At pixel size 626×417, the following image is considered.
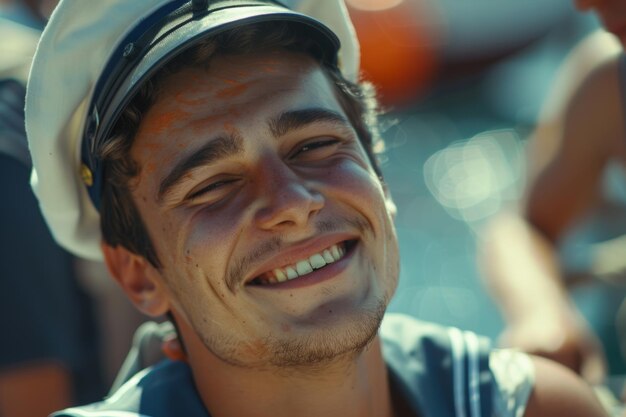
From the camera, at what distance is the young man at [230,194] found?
1436 mm

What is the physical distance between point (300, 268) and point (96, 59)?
520mm

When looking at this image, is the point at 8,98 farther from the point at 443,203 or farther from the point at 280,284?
the point at 443,203

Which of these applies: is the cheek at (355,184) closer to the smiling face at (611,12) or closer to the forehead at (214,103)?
the forehead at (214,103)

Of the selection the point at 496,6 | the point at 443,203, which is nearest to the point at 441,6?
the point at 496,6

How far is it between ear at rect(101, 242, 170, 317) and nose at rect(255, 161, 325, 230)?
29 centimetres

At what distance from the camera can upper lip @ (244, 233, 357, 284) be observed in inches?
56.4

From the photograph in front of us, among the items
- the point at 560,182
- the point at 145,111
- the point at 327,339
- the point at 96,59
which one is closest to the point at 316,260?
the point at 327,339

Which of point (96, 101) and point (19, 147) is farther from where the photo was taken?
point (19, 147)

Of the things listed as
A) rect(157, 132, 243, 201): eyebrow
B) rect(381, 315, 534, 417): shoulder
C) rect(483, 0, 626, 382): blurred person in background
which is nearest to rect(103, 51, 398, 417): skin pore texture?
rect(157, 132, 243, 201): eyebrow

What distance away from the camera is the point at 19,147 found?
7.18 ft

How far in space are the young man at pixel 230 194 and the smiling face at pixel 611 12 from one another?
0.69m

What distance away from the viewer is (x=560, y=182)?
262 centimetres

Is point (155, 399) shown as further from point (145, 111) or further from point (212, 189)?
point (145, 111)

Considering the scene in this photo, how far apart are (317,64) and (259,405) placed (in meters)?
0.64
